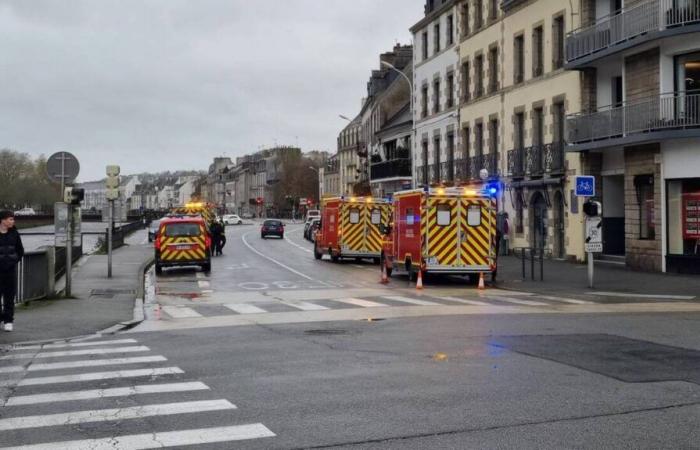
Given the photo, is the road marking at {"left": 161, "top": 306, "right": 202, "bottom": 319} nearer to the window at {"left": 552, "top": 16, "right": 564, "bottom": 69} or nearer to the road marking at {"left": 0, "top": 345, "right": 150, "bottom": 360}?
the road marking at {"left": 0, "top": 345, "right": 150, "bottom": 360}

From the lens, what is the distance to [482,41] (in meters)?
41.2

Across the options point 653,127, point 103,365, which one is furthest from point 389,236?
point 103,365

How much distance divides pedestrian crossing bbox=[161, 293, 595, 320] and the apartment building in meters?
26.5

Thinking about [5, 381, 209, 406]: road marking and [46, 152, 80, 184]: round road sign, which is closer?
[5, 381, 209, 406]: road marking

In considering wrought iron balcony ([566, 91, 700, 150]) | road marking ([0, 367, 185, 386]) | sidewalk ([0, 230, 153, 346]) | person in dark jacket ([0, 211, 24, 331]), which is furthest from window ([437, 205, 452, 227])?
road marking ([0, 367, 185, 386])

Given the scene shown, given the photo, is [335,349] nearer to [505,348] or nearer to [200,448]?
[505,348]

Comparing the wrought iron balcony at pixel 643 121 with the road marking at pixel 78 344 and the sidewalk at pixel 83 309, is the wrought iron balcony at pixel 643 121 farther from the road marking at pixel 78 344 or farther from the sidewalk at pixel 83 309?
the road marking at pixel 78 344

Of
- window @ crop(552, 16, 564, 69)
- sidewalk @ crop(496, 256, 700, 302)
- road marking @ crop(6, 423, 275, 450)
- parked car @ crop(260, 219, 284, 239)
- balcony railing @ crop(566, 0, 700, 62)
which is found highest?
window @ crop(552, 16, 564, 69)

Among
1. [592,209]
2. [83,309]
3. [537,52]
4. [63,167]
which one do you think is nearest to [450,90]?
[537,52]

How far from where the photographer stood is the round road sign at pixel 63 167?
778 inches

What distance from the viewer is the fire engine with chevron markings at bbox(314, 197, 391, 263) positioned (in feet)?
115

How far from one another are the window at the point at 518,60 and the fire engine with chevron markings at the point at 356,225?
27.3 feet

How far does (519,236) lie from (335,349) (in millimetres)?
27575

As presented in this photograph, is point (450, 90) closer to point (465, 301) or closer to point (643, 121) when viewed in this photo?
point (643, 121)
